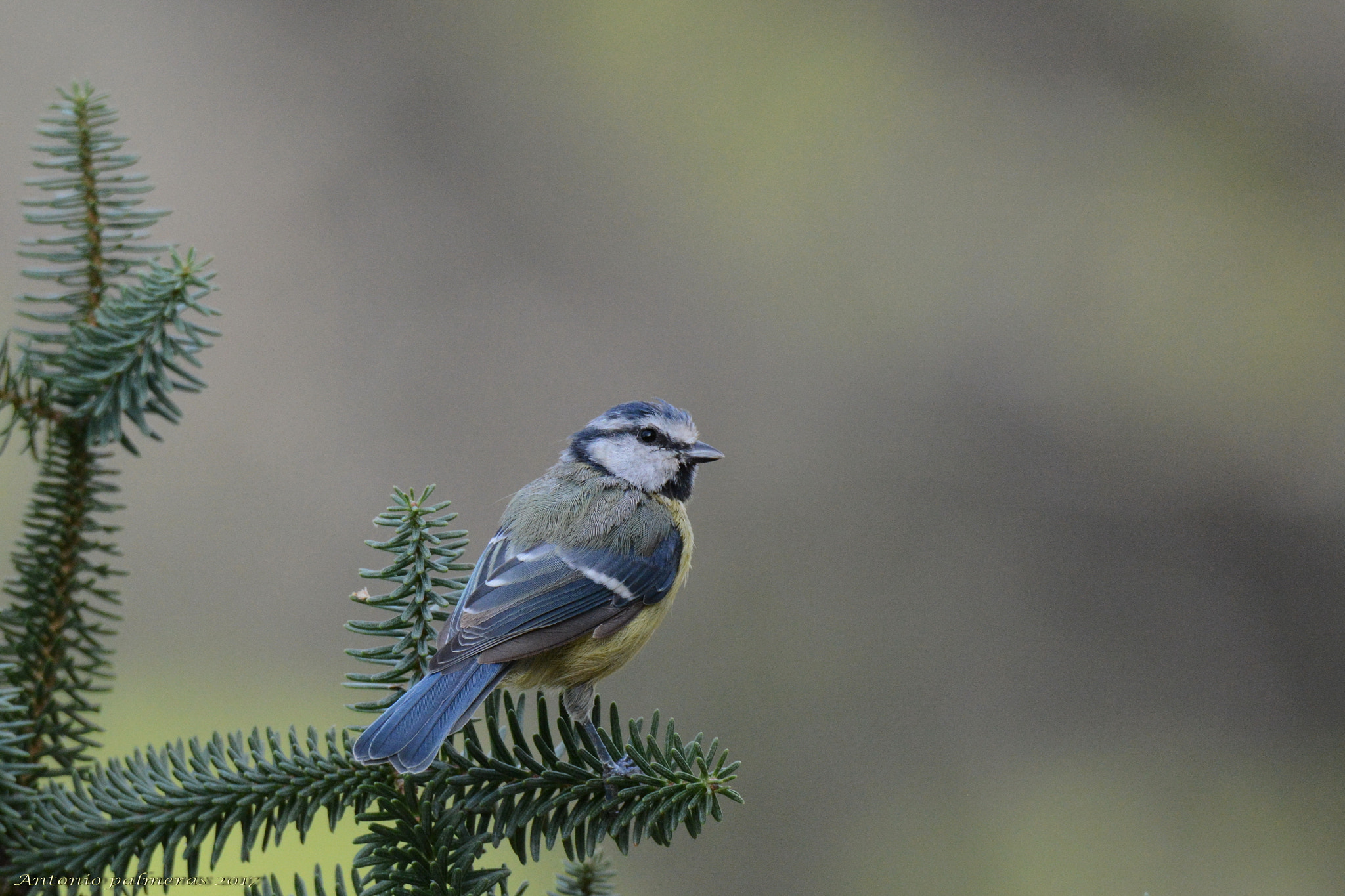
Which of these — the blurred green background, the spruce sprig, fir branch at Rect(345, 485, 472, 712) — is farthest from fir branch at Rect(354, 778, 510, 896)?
the blurred green background

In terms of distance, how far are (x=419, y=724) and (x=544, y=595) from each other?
43 cm

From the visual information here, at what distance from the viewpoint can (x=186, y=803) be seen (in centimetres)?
99

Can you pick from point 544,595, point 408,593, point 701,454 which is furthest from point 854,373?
point 408,593

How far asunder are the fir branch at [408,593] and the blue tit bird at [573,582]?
3 centimetres

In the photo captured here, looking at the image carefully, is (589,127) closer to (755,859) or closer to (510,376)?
(510,376)

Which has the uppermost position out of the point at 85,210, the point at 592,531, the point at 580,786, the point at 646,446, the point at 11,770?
the point at 85,210

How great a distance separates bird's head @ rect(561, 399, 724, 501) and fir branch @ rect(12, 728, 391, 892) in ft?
2.65

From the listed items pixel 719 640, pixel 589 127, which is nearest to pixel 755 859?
pixel 719 640

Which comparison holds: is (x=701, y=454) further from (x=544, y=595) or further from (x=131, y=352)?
(x=131, y=352)

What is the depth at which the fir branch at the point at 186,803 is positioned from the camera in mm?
967

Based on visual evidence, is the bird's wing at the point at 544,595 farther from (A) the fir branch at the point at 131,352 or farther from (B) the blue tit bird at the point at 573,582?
(A) the fir branch at the point at 131,352

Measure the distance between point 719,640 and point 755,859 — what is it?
50 cm

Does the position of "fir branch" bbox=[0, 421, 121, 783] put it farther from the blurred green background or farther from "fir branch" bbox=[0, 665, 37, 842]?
the blurred green background

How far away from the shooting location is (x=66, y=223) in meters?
1.16
